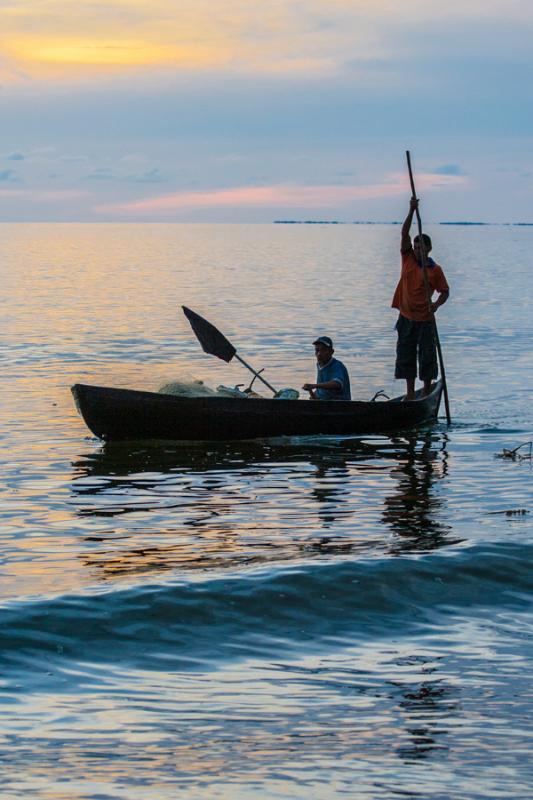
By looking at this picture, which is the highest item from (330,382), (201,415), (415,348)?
(415,348)

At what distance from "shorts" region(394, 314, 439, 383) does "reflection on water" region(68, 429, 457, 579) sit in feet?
2.86

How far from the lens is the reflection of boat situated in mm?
14711

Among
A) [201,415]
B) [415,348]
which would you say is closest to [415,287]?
[415,348]

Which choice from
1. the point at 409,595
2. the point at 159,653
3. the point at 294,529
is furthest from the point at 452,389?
the point at 159,653

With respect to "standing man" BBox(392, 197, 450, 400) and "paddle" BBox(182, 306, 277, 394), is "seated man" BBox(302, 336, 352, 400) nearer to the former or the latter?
"paddle" BBox(182, 306, 277, 394)

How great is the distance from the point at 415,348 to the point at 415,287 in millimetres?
952

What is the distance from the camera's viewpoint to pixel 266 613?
8484 mm

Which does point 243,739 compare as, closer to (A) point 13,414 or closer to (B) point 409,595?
(B) point 409,595

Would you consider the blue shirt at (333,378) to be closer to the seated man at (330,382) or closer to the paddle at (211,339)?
the seated man at (330,382)

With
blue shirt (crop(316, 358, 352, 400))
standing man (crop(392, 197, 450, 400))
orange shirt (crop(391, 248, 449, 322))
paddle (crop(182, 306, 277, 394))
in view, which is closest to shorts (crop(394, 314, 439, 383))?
standing man (crop(392, 197, 450, 400))

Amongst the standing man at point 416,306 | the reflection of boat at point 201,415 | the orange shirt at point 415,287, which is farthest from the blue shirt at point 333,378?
the orange shirt at point 415,287

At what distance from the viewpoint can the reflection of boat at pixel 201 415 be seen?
579 inches

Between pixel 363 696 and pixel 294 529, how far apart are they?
428cm

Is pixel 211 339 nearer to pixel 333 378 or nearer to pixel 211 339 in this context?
pixel 211 339
